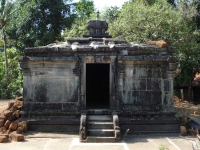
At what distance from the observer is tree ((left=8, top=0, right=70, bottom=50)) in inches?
836

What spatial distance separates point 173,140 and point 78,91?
3683 mm

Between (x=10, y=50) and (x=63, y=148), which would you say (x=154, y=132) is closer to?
(x=63, y=148)

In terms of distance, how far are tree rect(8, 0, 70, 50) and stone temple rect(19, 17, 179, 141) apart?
36.9 ft

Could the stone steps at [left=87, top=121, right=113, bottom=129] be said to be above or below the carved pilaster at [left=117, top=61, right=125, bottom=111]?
below

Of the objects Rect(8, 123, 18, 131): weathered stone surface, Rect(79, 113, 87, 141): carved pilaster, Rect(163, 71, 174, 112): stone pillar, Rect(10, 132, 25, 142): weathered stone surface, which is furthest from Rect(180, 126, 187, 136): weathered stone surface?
Rect(8, 123, 18, 131): weathered stone surface

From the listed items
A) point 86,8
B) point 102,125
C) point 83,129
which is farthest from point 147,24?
point 86,8

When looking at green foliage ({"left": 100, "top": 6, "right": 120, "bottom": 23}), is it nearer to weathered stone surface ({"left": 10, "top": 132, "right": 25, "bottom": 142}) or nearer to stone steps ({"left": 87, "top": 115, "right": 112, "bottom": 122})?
stone steps ({"left": 87, "top": 115, "right": 112, "bottom": 122})

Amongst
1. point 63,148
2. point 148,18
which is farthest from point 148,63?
point 148,18

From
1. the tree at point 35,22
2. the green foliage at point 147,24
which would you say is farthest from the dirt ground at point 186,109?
the tree at point 35,22

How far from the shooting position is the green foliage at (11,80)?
73.5 feet

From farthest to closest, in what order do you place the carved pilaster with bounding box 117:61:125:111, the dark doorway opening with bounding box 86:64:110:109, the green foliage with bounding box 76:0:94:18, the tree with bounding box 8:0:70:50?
the green foliage with bounding box 76:0:94:18
the tree with bounding box 8:0:70:50
the dark doorway opening with bounding box 86:64:110:109
the carved pilaster with bounding box 117:61:125:111

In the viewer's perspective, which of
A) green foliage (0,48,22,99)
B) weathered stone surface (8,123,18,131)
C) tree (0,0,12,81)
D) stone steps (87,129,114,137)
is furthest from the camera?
tree (0,0,12,81)

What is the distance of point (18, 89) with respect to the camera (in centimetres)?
2231

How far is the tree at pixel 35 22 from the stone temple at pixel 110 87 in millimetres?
11252
